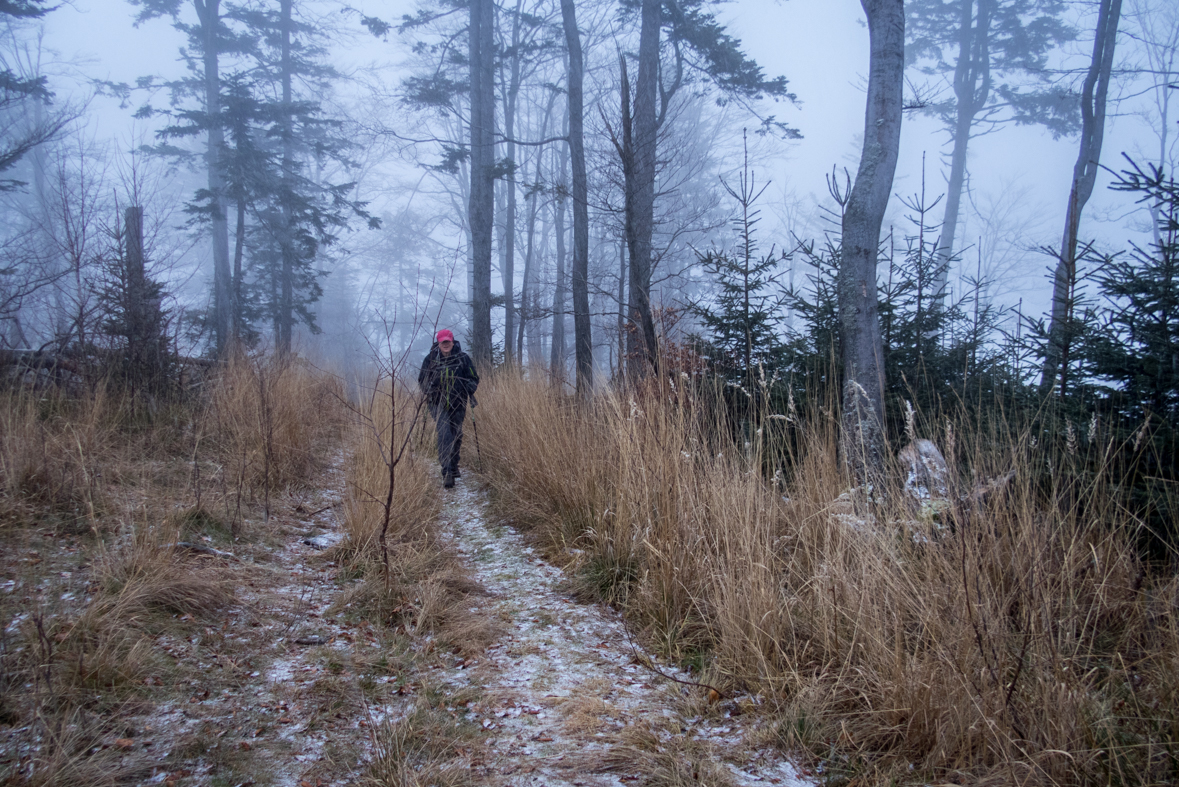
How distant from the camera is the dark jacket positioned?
5.99 metres

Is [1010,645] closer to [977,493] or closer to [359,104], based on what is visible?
[977,493]

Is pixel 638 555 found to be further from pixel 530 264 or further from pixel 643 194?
pixel 530 264

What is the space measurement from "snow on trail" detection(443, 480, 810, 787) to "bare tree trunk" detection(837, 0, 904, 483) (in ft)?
8.93

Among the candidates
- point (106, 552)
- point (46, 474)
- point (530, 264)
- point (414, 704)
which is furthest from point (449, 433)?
point (530, 264)

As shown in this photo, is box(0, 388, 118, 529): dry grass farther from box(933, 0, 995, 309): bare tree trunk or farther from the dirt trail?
box(933, 0, 995, 309): bare tree trunk

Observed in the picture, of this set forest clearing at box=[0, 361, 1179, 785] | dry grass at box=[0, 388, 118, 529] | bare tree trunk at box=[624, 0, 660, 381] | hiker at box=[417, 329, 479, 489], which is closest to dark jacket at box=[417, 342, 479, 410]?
hiker at box=[417, 329, 479, 489]

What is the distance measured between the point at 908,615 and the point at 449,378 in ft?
16.3

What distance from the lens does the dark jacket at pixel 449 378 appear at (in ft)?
19.6

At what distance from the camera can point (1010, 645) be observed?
6.30ft

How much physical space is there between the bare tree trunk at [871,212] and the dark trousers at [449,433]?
13.1 ft

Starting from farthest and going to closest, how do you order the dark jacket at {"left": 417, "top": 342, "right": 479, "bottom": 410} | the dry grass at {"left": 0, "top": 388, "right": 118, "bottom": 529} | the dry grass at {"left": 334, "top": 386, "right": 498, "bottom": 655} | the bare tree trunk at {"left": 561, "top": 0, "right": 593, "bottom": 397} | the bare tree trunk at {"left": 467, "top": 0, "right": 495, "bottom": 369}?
the bare tree trunk at {"left": 467, "top": 0, "right": 495, "bottom": 369} < the bare tree trunk at {"left": 561, "top": 0, "right": 593, "bottom": 397} < the dark jacket at {"left": 417, "top": 342, "right": 479, "bottom": 410} < the dry grass at {"left": 0, "top": 388, "right": 118, "bottom": 529} < the dry grass at {"left": 334, "top": 386, "right": 498, "bottom": 655}

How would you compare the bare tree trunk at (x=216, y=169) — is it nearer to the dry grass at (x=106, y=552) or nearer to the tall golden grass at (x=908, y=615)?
the dry grass at (x=106, y=552)

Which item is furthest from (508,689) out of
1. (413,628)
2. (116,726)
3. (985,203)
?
(985,203)

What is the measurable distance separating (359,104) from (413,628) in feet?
92.9
